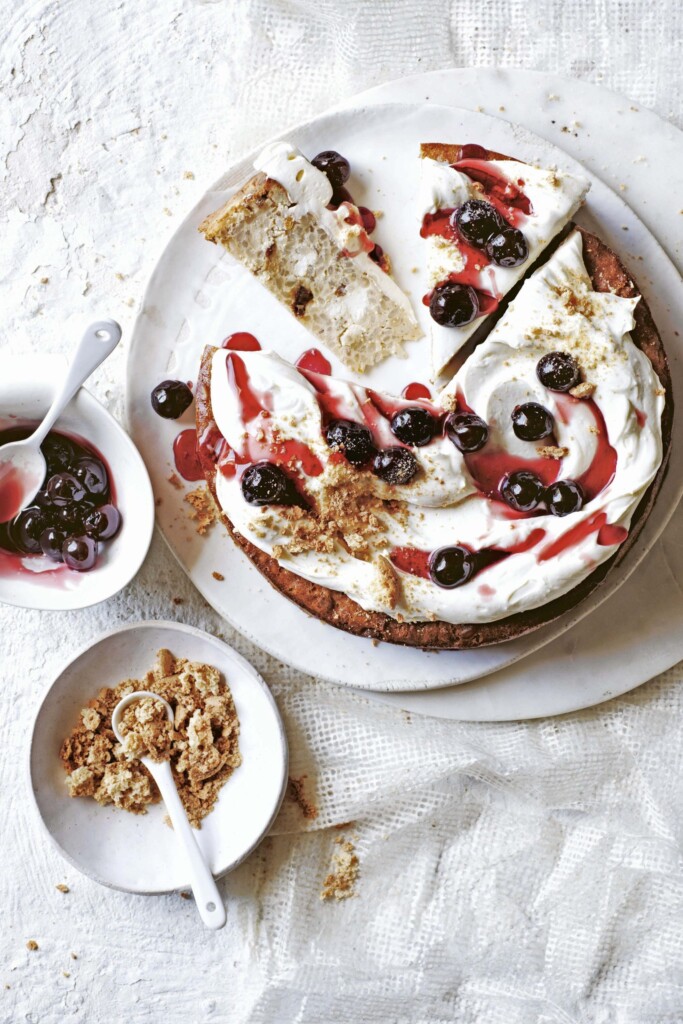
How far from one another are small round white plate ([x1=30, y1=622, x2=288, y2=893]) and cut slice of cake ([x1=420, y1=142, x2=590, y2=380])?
157 cm

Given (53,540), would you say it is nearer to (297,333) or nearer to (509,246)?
(297,333)

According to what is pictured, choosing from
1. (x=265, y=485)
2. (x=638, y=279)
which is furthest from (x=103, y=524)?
(x=638, y=279)

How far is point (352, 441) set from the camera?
120 inches

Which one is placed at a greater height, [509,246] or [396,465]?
[509,246]

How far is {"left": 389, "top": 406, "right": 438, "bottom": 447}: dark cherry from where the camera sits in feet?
10.1

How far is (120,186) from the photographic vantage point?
3.69m

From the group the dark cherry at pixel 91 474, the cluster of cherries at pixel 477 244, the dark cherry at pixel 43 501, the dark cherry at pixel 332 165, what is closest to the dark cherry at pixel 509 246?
the cluster of cherries at pixel 477 244

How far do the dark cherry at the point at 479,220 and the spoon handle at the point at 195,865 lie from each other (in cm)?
231

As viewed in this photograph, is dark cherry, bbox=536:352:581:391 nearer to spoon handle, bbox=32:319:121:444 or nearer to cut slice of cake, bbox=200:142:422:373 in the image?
cut slice of cake, bbox=200:142:422:373

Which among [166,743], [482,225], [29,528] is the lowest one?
[166,743]

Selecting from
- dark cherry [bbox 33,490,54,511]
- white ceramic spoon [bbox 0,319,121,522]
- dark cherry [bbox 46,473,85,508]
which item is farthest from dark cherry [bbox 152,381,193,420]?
dark cherry [bbox 33,490,54,511]

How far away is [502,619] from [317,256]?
1.56m

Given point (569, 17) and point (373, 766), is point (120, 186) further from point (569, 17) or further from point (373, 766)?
point (373, 766)

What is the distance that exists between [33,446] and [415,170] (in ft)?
5.90
